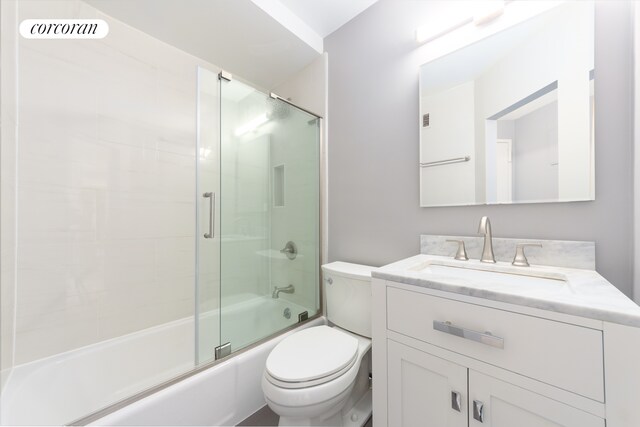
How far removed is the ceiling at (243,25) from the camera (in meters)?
1.38

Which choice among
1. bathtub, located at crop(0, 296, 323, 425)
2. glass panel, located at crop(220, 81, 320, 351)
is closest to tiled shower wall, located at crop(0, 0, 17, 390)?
bathtub, located at crop(0, 296, 323, 425)

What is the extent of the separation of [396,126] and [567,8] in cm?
77

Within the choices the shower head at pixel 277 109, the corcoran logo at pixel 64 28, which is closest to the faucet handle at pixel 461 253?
the shower head at pixel 277 109

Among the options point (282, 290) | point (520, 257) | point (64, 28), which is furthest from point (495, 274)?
point (64, 28)

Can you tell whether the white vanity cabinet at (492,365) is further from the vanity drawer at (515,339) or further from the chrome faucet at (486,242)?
the chrome faucet at (486,242)

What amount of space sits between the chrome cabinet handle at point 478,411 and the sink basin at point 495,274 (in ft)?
1.10

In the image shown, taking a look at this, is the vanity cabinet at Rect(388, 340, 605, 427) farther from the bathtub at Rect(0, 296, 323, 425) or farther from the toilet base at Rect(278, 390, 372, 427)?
the bathtub at Rect(0, 296, 323, 425)

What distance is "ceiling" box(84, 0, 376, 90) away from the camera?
1375 millimetres

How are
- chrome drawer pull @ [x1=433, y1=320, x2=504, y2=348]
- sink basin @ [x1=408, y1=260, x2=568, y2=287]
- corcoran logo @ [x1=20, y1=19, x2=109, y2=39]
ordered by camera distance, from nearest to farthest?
1. chrome drawer pull @ [x1=433, y1=320, x2=504, y2=348]
2. sink basin @ [x1=408, y1=260, x2=568, y2=287]
3. corcoran logo @ [x1=20, y1=19, x2=109, y2=39]

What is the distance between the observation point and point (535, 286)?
0.80 m

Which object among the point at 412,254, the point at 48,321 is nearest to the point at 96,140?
the point at 48,321

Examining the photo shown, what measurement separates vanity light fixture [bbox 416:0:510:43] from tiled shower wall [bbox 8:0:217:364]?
1.63 meters

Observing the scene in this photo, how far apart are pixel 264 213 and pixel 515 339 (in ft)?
4.18

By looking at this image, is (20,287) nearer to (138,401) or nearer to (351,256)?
(138,401)
